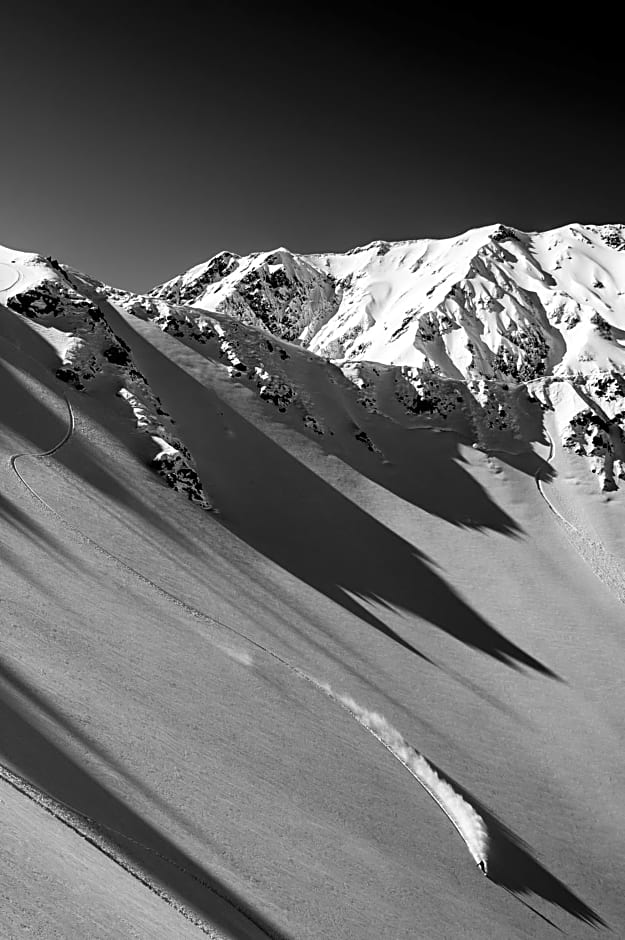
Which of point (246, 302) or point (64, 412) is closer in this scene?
point (64, 412)

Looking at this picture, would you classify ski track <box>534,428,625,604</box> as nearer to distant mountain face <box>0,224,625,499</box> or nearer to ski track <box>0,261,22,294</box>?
distant mountain face <box>0,224,625,499</box>

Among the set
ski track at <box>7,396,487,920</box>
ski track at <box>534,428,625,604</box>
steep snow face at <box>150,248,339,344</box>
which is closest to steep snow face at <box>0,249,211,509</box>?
ski track at <box>7,396,487,920</box>

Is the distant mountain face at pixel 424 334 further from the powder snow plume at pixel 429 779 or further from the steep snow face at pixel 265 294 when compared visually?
the powder snow plume at pixel 429 779

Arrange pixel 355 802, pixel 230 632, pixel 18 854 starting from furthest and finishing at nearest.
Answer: pixel 230 632 < pixel 355 802 < pixel 18 854

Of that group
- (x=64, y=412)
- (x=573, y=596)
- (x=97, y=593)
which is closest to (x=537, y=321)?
(x=573, y=596)

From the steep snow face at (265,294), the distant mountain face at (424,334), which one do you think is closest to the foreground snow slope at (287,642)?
the distant mountain face at (424,334)

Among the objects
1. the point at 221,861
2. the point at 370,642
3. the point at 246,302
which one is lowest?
the point at 221,861

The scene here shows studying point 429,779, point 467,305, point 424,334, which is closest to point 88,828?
point 429,779

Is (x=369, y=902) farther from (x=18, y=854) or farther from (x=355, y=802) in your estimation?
(x=18, y=854)
